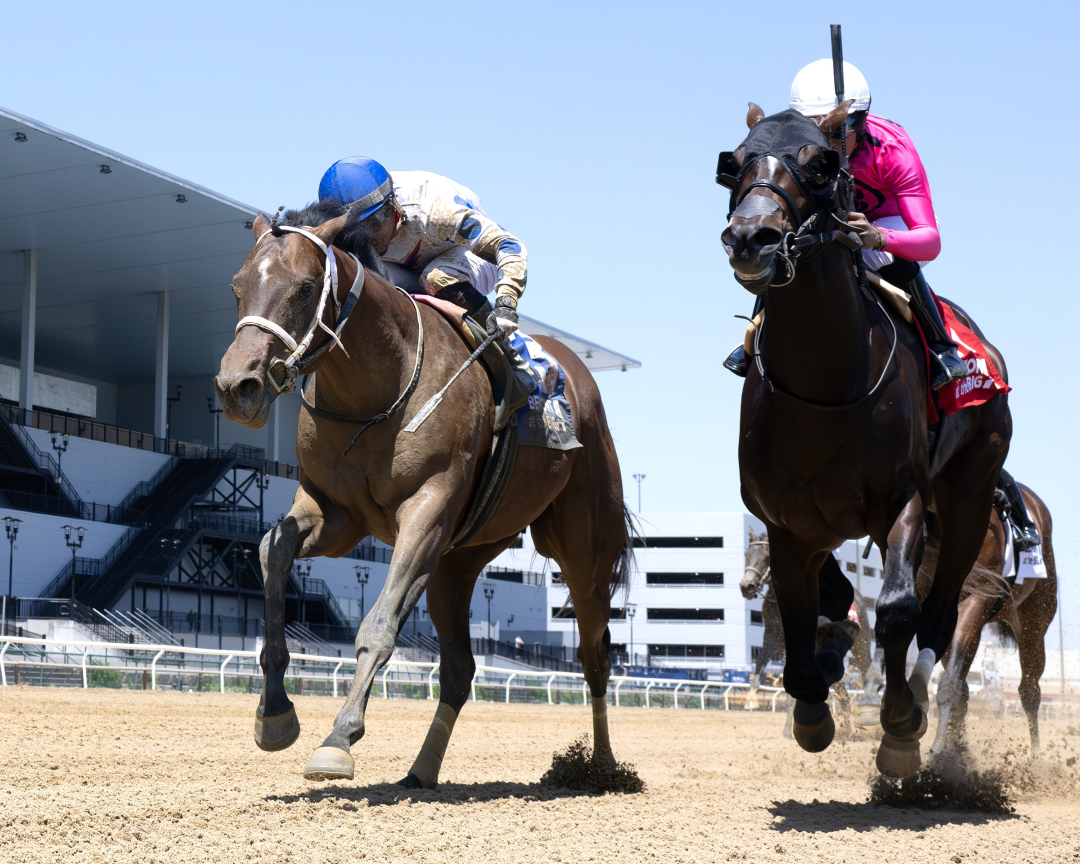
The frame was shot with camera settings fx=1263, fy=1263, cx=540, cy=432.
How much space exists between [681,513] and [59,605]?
166 feet

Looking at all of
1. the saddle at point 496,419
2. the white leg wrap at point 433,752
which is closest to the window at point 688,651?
the white leg wrap at point 433,752

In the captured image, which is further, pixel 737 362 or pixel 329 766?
pixel 737 362

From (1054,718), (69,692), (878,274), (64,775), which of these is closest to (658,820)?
(878,274)

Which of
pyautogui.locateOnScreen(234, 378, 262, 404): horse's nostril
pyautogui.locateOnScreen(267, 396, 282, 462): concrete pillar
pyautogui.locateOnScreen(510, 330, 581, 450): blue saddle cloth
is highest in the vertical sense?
pyautogui.locateOnScreen(267, 396, 282, 462): concrete pillar

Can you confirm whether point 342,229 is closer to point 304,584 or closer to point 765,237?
point 765,237

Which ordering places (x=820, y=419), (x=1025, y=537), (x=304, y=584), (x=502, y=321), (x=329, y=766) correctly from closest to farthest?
1. (x=329, y=766)
2. (x=820, y=419)
3. (x=502, y=321)
4. (x=1025, y=537)
5. (x=304, y=584)

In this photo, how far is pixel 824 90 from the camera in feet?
18.2

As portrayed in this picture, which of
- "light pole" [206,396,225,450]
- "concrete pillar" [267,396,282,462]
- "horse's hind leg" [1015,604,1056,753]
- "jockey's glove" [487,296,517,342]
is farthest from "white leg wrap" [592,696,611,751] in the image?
"light pole" [206,396,225,450]

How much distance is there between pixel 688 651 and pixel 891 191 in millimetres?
71797

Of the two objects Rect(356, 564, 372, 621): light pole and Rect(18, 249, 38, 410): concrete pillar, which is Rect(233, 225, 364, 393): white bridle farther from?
Rect(356, 564, 372, 621): light pole

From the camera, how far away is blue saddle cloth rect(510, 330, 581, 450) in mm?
6145

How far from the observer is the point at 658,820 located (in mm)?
4699

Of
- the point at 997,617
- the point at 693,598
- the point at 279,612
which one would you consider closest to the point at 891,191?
the point at 279,612

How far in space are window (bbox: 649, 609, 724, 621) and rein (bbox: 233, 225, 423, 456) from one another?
72.4 meters
